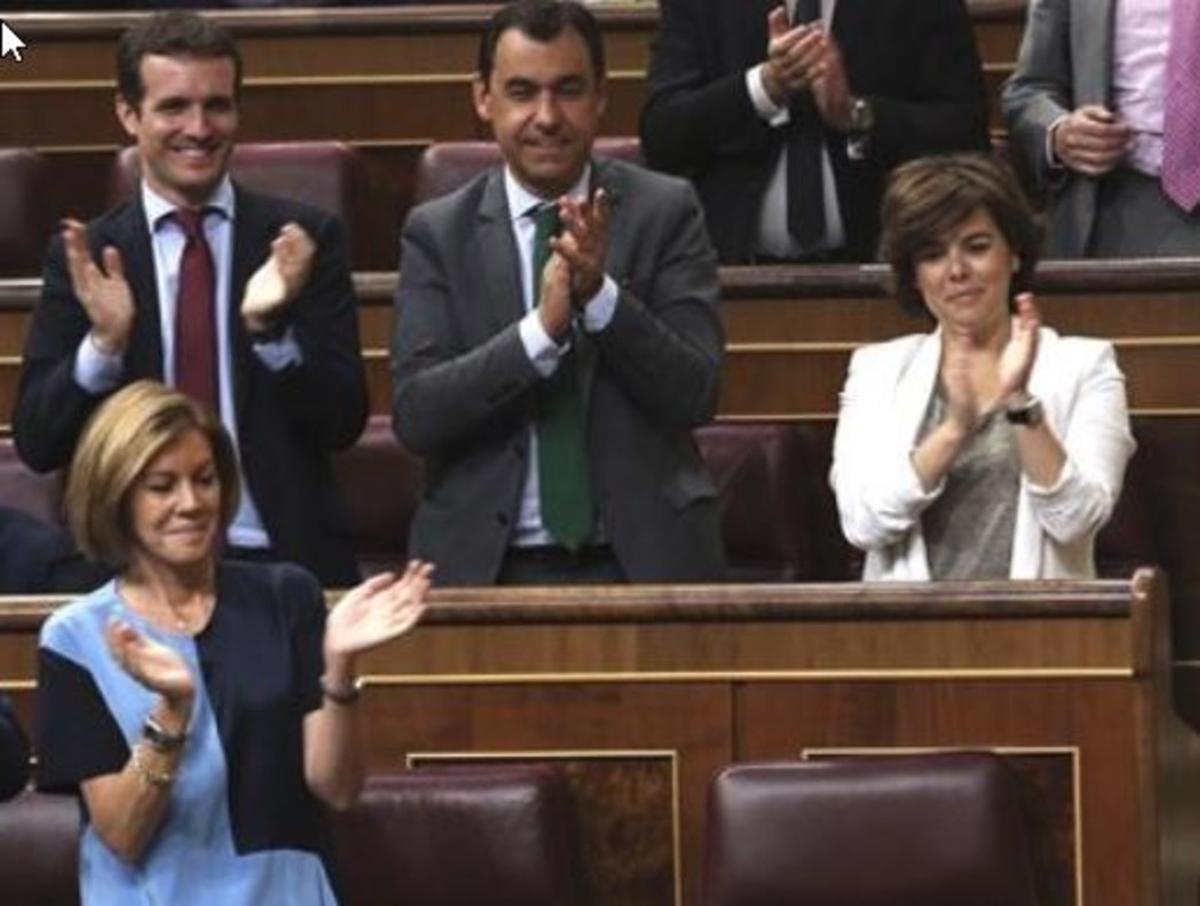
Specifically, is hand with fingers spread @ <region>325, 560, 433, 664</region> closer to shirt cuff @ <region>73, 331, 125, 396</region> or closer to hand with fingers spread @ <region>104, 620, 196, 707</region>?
hand with fingers spread @ <region>104, 620, 196, 707</region>

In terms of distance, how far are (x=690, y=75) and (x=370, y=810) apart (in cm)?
160

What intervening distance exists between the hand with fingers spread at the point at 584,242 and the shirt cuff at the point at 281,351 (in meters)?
0.31

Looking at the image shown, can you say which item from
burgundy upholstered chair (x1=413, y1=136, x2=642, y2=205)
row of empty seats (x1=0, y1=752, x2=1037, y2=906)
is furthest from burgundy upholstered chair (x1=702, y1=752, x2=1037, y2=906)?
burgundy upholstered chair (x1=413, y1=136, x2=642, y2=205)

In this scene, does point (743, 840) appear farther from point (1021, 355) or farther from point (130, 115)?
point (130, 115)

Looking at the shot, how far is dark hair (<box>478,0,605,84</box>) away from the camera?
15.0ft

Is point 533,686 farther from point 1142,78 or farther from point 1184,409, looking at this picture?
point 1142,78

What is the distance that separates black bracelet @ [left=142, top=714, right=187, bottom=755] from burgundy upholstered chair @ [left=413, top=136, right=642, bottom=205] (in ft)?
6.80

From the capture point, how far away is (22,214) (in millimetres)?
5664

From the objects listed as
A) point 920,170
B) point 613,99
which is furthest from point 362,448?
point 613,99

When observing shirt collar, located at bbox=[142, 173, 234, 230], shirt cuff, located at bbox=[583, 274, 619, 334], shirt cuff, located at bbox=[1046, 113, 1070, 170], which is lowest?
shirt cuff, located at bbox=[583, 274, 619, 334]

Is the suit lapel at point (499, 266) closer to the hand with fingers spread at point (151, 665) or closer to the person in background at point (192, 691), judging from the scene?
the person in background at point (192, 691)

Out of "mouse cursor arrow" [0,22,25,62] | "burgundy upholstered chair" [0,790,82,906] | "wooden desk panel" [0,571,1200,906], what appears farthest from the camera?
"mouse cursor arrow" [0,22,25,62]

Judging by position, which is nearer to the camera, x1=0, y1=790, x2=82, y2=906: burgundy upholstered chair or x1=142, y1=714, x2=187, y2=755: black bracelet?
x1=142, y1=714, x2=187, y2=755: black bracelet

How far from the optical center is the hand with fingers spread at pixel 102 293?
4398mm
